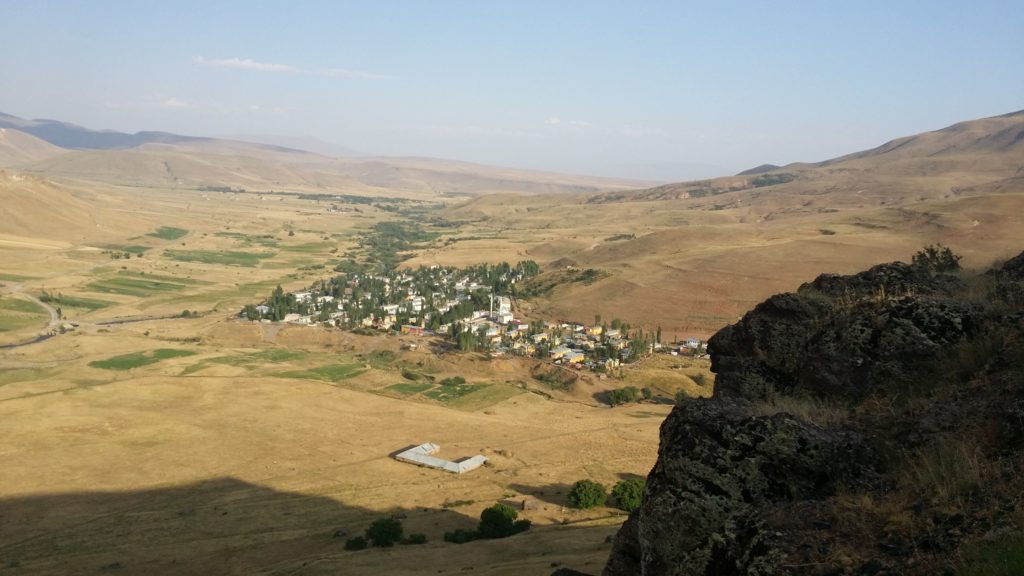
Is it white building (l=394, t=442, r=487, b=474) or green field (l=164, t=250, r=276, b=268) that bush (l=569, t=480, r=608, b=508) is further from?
green field (l=164, t=250, r=276, b=268)

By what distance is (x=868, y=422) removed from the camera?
8.62m

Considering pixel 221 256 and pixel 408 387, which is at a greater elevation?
pixel 221 256

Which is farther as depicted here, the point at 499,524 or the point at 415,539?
the point at 499,524

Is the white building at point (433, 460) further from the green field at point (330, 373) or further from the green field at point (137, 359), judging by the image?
the green field at point (137, 359)

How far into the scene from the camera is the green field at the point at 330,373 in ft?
180

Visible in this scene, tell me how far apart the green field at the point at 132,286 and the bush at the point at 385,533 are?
259ft

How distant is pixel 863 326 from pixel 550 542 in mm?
13922

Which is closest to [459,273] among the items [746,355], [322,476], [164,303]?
[164,303]

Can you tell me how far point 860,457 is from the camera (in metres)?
7.84

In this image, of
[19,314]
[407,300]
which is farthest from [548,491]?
[19,314]

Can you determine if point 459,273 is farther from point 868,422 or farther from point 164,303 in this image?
point 868,422

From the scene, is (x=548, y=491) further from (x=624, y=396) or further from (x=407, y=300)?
(x=407, y=300)

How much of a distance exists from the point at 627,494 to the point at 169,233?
148 m

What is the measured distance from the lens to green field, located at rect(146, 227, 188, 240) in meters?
148
